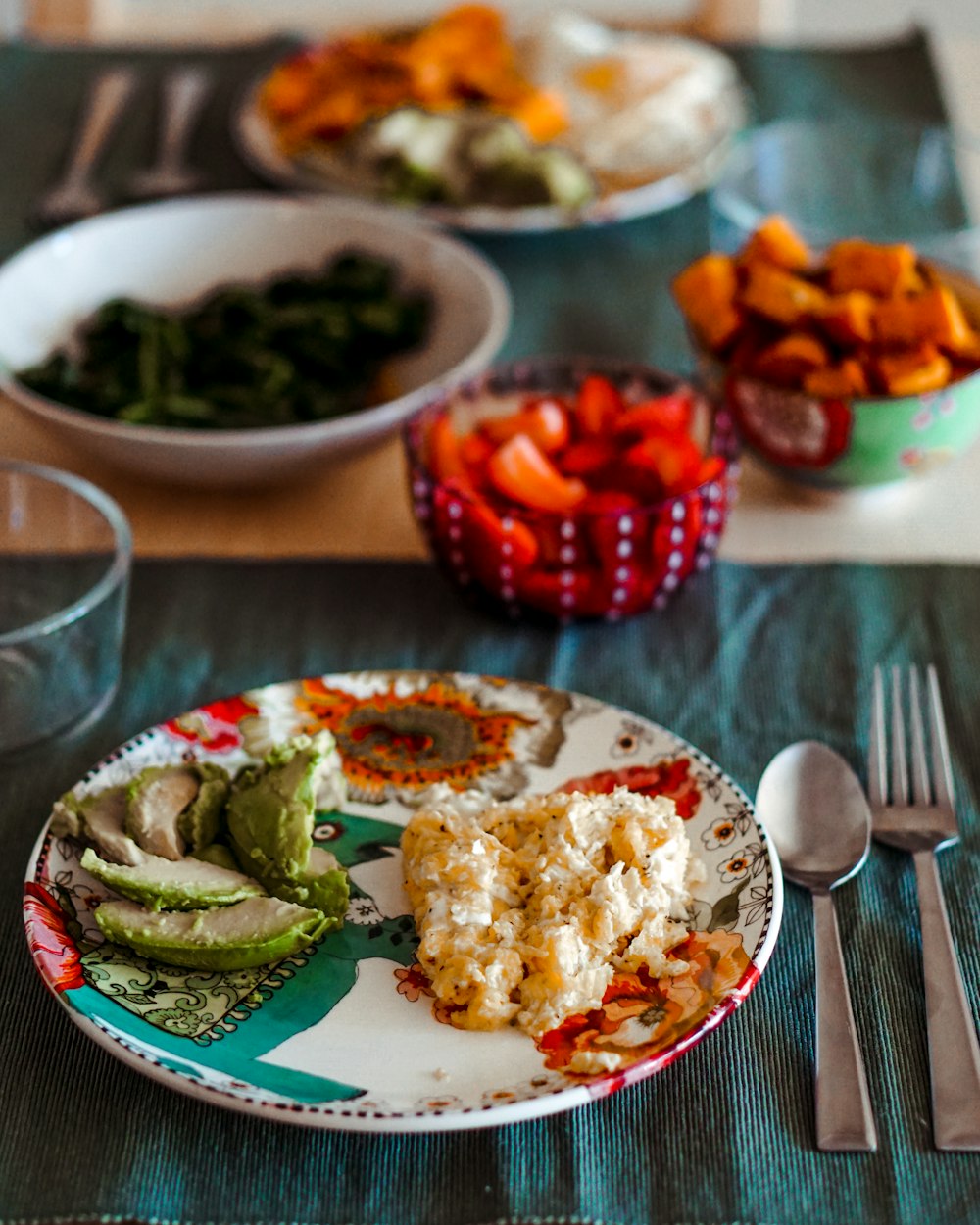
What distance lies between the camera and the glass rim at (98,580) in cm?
101

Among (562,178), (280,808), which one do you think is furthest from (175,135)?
(280,808)

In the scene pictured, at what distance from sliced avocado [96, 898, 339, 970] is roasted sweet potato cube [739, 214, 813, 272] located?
0.80 m

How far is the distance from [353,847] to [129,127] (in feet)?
4.80

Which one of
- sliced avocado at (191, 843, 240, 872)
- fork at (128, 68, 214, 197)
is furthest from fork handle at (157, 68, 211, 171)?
sliced avocado at (191, 843, 240, 872)

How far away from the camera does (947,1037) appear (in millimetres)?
811

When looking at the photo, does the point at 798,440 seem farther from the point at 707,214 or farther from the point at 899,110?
the point at 899,110

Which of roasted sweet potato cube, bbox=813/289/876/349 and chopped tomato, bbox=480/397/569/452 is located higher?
roasted sweet potato cube, bbox=813/289/876/349

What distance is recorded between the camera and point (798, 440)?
1.27 m

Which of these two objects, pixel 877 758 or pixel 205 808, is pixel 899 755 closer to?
pixel 877 758

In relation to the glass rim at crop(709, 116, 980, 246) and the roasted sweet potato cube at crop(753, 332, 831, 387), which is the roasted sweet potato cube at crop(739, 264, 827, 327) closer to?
the roasted sweet potato cube at crop(753, 332, 831, 387)

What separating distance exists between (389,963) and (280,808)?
0.13 metres

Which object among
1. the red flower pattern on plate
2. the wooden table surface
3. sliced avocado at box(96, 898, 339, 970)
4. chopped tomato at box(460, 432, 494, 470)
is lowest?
the wooden table surface

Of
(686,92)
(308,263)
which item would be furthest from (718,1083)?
(686,92)

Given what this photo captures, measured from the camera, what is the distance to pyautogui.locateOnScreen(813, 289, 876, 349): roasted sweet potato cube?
1.22 meters
